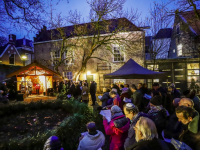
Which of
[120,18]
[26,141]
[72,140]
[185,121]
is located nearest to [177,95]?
[185,121]

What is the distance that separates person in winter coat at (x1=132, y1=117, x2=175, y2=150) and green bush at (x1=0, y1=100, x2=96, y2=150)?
109 inches

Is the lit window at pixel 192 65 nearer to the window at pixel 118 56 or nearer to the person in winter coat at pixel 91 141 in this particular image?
the window at pixel 118 56

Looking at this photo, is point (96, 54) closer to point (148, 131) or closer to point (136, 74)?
point (136, 74)

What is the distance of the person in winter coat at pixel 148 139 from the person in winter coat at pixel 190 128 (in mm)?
708

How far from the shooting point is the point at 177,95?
5.95 meters

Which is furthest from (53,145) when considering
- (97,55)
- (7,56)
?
(7,56)

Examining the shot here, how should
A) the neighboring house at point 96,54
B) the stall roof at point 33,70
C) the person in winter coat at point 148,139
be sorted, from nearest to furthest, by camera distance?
1. the person in winter coat at point 148,139
2. the stall roof at point 33,70
3. the neighboring house at point 96,54

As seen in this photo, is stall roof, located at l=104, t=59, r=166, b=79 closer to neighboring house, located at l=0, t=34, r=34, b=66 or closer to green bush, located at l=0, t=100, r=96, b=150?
green bush, located at l=0, t=100, r=96, b=150

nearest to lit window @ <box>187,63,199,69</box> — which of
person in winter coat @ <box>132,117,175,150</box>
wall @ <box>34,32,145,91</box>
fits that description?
wall @ <box>34,32,145,91</box>

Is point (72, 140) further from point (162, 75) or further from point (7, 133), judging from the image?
point (162, 75)

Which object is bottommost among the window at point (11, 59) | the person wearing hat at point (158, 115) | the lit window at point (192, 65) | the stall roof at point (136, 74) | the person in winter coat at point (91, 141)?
the person in winter coat at point (91, 141)

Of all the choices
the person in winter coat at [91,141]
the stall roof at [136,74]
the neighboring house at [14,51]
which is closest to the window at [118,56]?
the stall roof at [136,74]

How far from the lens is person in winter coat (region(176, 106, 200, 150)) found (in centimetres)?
204

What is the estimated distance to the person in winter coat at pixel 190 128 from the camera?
204 centimetres
